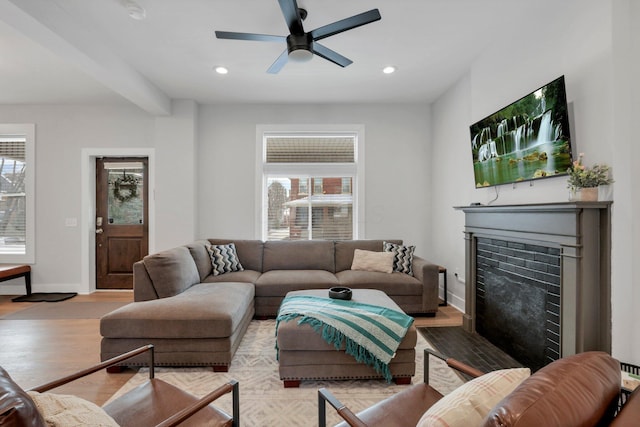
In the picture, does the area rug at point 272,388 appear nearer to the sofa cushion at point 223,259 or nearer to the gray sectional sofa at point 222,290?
the gray sectional sofa at point 222,290

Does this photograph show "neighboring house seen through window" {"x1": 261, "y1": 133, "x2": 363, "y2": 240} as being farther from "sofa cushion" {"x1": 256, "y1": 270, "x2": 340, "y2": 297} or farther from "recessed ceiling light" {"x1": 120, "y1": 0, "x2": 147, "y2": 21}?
"recessed ceiling light" {"x1": 120, "y1": 0, "x2": 147, "y2": 21}

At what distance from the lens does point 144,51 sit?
3027 mm

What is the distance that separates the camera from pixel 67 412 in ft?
2.66

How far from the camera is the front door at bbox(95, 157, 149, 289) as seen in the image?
463 cm

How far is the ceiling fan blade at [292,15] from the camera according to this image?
196 cm

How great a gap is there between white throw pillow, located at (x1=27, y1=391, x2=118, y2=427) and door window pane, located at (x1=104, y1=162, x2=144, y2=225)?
170 inches

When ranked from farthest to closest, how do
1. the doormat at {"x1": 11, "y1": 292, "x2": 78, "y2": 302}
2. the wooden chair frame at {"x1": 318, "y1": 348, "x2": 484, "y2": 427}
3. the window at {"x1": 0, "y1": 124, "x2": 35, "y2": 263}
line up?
the window at {"x1": 0, "y1": 124, "x2": 35, "y2": 263} → the doormat at {"x1": 11, "y1": 292, "x2": 78, "y2": 302} → the wooden chair frame at {"x1": 318, "y1": 348, "x2": 484, "y2": 427}

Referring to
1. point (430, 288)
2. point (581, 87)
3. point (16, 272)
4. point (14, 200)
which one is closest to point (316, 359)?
point (430, 288)

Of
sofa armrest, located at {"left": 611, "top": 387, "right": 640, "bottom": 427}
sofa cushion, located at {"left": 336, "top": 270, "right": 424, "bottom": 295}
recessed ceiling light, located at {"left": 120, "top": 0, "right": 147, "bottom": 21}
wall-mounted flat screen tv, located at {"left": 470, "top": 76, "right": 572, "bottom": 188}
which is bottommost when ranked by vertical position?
sofa cushion, located at {"left": 336, "top": 270, "right": 424, "bottom": 295}

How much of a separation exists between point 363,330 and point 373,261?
1.85 meters

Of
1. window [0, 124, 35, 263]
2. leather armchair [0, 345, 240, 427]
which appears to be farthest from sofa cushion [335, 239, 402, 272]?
window [0, 124, 35, 263]

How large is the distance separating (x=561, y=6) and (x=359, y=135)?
2.66m

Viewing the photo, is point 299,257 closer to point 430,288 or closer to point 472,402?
point 430,288

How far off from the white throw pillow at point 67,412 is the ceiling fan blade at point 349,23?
2.39m
